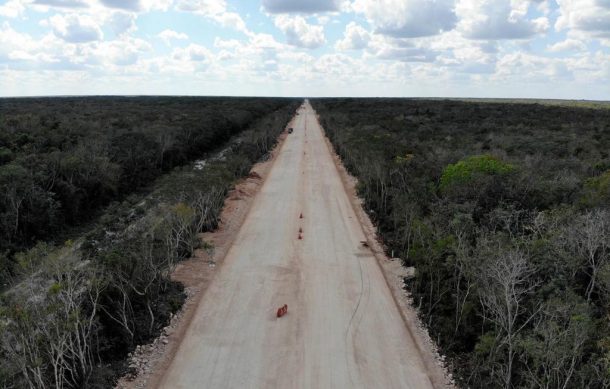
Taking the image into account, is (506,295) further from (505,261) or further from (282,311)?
(282,311)

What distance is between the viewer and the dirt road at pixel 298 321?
14.7 m

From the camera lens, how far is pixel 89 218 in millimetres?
34312

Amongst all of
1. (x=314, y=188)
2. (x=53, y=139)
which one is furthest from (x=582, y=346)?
(x=53, y=139)

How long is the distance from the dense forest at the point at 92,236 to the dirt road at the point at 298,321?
2.11 m

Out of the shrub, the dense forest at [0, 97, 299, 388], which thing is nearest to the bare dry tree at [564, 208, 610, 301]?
the shrub

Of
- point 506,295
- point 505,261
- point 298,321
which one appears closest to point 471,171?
point 505,261

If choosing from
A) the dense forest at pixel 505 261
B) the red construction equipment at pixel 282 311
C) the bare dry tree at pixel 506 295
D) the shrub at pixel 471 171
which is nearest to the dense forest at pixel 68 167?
the red construction equipment at pixel 282 311

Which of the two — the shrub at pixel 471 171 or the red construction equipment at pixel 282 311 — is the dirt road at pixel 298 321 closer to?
the red construction equipment at pixel 282 311

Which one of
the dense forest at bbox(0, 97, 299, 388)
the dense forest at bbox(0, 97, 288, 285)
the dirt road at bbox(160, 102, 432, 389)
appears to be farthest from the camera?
the dense forest at bbox(0, 97, 288, 285)

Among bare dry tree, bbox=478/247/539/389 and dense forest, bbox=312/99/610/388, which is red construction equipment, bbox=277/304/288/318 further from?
bare dry tree, bbox=478/247/539/389

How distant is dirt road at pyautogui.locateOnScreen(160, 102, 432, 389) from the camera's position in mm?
14664

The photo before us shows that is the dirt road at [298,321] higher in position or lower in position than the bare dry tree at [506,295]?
lower

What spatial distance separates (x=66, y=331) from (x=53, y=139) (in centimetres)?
3782

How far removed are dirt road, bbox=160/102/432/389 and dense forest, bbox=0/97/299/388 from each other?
2111 millimetres
